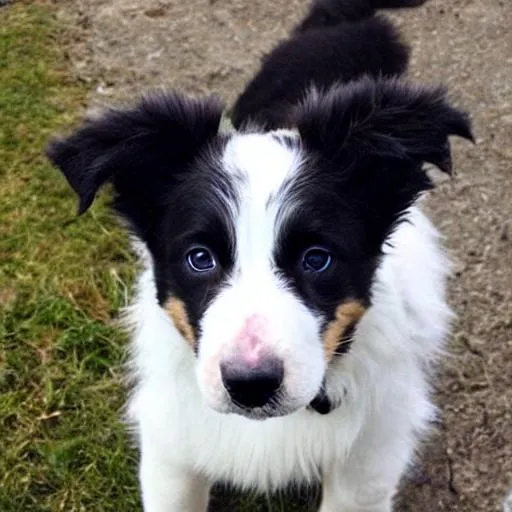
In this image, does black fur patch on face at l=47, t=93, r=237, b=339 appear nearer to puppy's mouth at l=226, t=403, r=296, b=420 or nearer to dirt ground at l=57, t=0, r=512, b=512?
puppy's mouth at l=226, t=403, r=296, b=420

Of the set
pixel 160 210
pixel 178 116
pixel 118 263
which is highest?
pixel 178 116

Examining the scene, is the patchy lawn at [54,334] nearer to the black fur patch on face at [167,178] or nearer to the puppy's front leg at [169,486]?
the puppy's front leg at [169,486]

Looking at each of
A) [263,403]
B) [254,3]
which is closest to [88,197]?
[263,403]

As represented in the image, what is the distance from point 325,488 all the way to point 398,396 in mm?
363

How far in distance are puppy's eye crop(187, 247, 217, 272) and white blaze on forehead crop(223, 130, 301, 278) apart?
0.08m

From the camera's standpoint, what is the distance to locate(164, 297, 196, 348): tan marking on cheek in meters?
2.54

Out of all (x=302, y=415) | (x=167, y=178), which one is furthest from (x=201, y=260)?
(x=302, y=415)

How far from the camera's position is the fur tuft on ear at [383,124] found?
245 cm

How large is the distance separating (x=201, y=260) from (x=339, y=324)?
0.35 meters

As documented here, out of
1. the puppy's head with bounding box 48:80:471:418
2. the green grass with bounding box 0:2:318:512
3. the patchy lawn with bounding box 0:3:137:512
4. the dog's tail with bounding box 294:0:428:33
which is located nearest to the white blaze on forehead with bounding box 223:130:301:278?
the puppy's head with bounding box 48:80:471:418

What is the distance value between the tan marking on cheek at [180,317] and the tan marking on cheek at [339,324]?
0.99 ft

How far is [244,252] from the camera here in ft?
7.85

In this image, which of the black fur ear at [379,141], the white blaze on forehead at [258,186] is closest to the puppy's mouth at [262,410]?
the white blaze on forehead at [258,186]

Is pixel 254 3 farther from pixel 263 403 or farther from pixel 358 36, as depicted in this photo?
pixel 263 403
